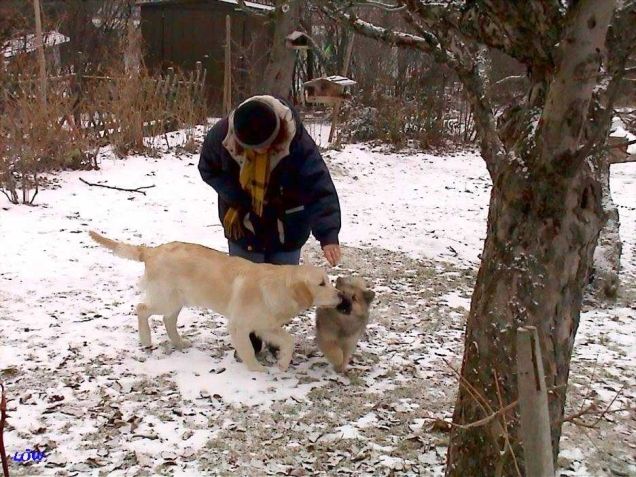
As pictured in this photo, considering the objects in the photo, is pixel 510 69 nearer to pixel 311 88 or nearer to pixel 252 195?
pixel 311 88

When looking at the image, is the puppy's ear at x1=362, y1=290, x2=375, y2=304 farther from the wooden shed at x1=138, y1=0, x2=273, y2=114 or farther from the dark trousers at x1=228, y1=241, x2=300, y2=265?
the wooden shed at x1=138, y1=0, x2=273, y2=114

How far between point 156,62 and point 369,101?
18.8 feet

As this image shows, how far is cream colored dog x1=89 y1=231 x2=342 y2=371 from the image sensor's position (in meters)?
4.02

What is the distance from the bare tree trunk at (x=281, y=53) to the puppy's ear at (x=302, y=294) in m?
7.71

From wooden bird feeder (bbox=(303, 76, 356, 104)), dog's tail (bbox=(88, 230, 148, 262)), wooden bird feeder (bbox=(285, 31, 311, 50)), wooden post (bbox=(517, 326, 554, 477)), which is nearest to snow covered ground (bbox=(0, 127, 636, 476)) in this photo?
dog's tail (bbox=(88, 230, 148, 262))

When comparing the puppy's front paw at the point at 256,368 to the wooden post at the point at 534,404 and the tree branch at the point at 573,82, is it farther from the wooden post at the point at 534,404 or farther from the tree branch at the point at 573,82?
the wooden post at the point at 534,404

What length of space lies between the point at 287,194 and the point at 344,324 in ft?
3.03

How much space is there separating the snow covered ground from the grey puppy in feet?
0.49

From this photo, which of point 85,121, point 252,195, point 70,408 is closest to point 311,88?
point 85,121

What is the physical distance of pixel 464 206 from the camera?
9977mm

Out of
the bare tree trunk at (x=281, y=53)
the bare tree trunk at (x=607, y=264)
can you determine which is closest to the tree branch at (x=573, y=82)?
the bare tree trunk at (x=607, y=264)

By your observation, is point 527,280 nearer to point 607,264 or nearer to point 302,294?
point 302,294

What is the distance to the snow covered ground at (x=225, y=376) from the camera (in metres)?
3.37

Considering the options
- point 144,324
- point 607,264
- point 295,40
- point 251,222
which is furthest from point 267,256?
point 295,40
